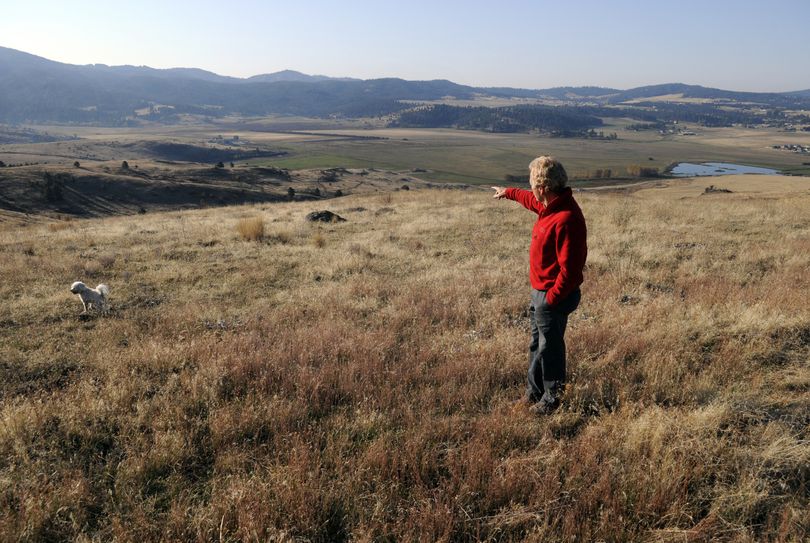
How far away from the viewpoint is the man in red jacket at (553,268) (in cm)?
418

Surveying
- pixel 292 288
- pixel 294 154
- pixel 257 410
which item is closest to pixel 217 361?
pixel 257 410

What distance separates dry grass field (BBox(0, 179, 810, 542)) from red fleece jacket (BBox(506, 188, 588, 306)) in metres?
1.24

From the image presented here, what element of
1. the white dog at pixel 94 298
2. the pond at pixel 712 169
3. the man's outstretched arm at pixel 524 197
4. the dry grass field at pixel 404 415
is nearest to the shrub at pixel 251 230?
the dry grass field at pixel 404 415

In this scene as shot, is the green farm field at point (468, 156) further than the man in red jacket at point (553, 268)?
Yes

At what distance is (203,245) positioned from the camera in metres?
15.1

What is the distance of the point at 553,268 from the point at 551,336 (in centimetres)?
68

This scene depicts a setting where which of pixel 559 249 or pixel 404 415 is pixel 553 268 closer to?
pixel 559 249

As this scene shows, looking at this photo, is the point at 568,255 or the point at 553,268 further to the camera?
the point at 553,268

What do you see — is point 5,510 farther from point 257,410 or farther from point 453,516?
point 453,516

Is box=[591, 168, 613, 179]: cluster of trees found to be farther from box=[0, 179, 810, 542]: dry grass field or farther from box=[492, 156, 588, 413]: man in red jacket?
box=[492, 156, 588, 413]: man in red jacket

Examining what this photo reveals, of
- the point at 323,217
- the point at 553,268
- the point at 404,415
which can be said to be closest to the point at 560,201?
the point at 553,268

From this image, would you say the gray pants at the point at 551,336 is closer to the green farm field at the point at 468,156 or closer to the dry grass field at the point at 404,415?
the dry grass field at the point at 404,415

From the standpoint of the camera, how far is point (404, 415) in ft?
14.6

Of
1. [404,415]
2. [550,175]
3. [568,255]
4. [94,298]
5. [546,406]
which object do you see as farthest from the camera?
[94,298]
